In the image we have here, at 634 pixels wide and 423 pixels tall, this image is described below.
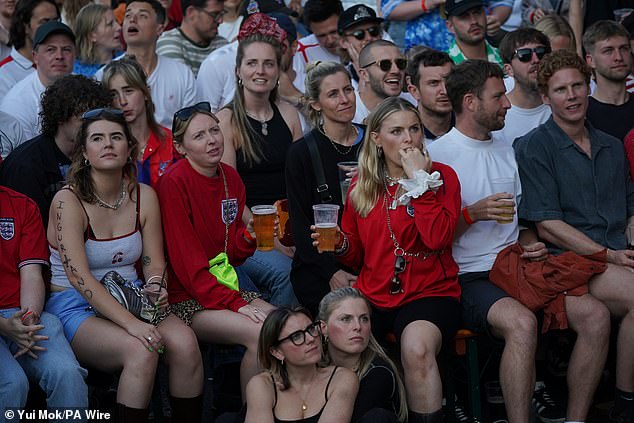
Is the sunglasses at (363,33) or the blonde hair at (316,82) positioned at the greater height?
the sunglasses at (363,33)

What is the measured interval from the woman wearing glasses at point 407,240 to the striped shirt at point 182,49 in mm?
3061

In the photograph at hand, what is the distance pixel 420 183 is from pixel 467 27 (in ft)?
10.3

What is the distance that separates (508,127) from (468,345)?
73.4 inches

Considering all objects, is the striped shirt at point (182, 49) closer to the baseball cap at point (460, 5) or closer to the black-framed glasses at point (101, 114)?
the baseball cap at point (460, 5)

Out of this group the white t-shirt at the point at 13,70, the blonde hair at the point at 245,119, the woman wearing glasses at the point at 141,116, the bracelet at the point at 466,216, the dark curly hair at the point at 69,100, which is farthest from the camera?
the white t-shirt at the point at 13,70

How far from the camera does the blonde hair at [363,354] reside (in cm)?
530

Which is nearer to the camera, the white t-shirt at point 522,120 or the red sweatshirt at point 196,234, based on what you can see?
the red sweatshirt at point 196,234

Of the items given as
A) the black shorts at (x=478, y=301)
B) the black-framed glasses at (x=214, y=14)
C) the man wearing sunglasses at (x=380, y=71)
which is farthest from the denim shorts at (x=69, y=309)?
the black-framed glasses at (x=214, y=14)

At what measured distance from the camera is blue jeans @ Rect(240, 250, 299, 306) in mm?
6250

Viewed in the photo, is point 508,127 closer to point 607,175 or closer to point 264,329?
point 607,175

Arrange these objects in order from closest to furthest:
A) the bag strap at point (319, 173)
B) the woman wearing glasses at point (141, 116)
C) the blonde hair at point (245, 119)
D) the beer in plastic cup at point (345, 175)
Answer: the beer in plastic cup at point (345, 175) < the bag strap at point (319, 173) < the woman wearing glasses at point (141, 116) < the blonde hair at point (245, 119)

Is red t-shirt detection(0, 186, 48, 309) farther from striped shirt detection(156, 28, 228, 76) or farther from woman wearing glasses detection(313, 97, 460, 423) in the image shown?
striped shirt detection(156, 28, 228, 76)

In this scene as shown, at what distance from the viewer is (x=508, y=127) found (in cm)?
696

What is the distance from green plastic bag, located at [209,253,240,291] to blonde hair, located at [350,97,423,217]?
2.48 feet
